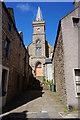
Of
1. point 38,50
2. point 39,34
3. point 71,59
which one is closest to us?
point 71,59

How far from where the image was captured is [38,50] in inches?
895

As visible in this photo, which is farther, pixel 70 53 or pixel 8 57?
pixel 8 57

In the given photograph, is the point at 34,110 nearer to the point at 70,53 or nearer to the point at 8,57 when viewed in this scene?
the point at 70,53

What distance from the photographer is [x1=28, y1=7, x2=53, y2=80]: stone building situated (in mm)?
21281

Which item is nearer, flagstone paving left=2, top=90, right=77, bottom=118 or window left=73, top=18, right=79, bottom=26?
flagstone paving left=2, top=90, right=77, bottom=118

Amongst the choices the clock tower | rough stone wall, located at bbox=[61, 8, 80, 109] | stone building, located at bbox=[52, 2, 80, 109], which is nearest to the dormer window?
stone building, located at bbox=[52, 2, 80, 109]

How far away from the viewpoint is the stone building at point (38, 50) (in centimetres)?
2128

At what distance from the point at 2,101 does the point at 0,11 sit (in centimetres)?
606

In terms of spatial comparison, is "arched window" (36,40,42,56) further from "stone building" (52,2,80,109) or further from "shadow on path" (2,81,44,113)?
"stone building" (52,2,80,109)

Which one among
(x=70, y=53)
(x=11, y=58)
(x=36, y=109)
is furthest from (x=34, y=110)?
(x=11, y=58)

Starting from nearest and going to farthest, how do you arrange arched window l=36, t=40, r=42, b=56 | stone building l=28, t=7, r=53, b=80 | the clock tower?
stone building l=28, t=7, r=53, b=80, arched window l=36, t=40, r=42, b=56, the clock tower

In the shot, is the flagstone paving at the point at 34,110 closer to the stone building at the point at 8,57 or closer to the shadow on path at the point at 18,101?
the shadow on path at the point at 18,101

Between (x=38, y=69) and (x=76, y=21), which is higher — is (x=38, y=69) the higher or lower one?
the lower one

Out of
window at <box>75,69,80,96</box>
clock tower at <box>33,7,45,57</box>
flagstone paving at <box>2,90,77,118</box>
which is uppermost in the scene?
clock tower at <box>33,7,45,57</box>
